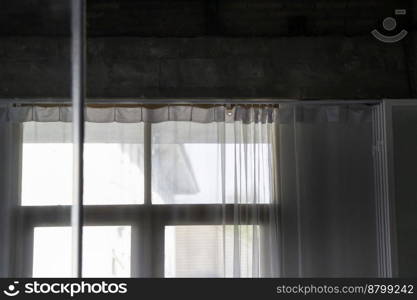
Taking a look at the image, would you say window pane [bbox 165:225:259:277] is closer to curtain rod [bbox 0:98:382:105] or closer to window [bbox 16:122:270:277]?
window [bbox 16:122:270:277]

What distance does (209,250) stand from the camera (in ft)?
9.21

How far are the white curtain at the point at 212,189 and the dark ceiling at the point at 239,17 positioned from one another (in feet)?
1.40

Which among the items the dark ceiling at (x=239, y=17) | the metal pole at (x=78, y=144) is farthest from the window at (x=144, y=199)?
the metal pole at (x=78, y=144)

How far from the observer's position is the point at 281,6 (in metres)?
2.95

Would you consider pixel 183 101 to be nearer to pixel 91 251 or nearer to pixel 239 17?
pixel 239 17

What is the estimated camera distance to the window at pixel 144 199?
279 centimetres

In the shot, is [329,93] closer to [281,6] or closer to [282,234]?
[281,6]

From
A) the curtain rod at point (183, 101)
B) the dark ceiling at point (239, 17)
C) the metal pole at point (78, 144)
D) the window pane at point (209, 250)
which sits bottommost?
the window pane at point (209, 250)

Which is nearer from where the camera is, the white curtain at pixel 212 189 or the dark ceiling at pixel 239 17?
the white curtain at pixel 212 189

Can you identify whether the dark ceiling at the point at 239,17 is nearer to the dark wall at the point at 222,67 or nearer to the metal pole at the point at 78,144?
the dark wall at the point at 222,67

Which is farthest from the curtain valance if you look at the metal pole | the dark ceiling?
the metal pole

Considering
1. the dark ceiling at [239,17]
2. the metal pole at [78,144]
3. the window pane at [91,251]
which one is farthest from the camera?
the dark ceiling at [239,17]

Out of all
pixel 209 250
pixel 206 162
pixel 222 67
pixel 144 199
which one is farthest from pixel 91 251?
pixel 222 67

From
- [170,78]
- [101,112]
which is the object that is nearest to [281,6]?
[170,78]
